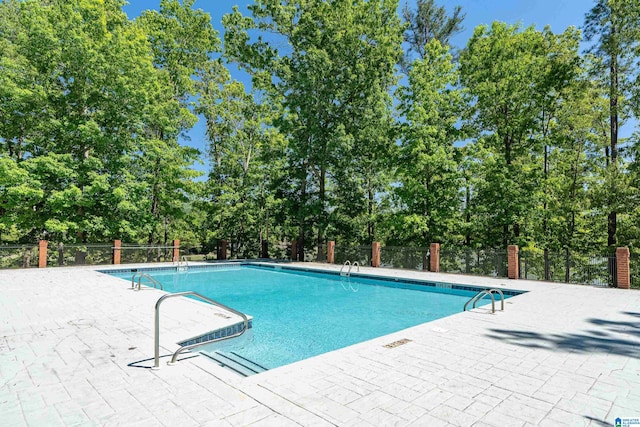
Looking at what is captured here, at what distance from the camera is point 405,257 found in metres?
17.3

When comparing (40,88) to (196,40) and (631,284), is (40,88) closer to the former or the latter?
(196,40)

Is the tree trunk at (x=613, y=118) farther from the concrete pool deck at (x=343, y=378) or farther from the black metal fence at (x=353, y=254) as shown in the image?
the concrete pool deck at (x=343, y=378)

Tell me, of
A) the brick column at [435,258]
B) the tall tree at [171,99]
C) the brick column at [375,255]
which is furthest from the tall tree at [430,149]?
the tall tree at [171,99]

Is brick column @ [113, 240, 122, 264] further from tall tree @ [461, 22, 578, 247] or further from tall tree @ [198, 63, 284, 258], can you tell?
tall tree @ [461, 22, 578, 247]

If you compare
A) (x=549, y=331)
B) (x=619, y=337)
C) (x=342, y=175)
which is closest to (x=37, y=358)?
(x=549, y=331)

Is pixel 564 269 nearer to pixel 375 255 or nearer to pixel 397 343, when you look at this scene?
pixel 375 255

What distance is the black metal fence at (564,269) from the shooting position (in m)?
12.6

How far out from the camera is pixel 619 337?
17.9 ft

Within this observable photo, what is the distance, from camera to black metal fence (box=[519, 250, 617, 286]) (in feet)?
41.3

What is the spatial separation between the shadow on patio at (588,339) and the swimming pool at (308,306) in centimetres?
255

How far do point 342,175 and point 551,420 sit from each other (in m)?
19.8

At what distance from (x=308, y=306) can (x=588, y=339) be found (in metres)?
6.53

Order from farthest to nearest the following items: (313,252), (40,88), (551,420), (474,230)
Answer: (313,252), (474,230), (40,88), (551,420)

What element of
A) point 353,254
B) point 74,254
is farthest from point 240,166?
point 74,254
